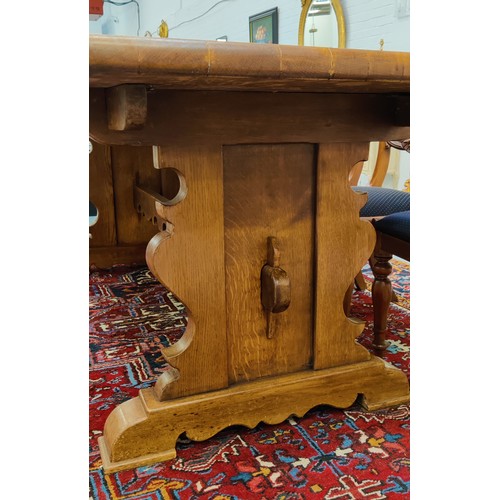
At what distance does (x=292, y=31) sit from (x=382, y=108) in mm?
3802

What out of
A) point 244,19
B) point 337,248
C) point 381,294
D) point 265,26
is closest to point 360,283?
point 381,294

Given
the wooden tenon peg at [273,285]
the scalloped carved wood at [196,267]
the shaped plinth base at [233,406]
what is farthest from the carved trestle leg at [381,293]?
the scalloped carved wood at [196,267]

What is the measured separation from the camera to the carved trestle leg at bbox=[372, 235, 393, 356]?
1959mm

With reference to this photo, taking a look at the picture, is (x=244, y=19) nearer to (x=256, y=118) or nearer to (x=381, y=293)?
(x=381, y=293)

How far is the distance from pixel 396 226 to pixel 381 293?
0.24 metres

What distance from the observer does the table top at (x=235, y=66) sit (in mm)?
1025

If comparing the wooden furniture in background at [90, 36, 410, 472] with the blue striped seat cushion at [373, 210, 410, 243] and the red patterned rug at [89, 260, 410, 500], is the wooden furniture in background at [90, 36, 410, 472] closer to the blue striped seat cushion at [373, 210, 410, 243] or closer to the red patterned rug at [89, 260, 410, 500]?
the red patterned rug at [89, 260, 410, 500]

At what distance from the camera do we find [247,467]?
1.36 m

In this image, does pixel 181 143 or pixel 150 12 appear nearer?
pixel 181 143

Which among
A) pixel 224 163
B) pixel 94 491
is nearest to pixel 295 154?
pixel 224 163

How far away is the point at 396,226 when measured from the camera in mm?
1901

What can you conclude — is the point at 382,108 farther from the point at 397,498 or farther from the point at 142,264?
the point at 142,264

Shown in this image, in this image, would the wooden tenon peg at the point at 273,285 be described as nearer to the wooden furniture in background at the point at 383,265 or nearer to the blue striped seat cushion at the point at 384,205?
the wooden furniture in background at the point at 383,265

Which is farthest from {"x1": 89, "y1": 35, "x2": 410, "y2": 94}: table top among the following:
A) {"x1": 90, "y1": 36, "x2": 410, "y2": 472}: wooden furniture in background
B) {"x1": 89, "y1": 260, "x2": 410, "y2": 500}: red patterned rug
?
{"x1": 89, "y1": 260, "x2": 410, "y2": 500}: red patterned rug
